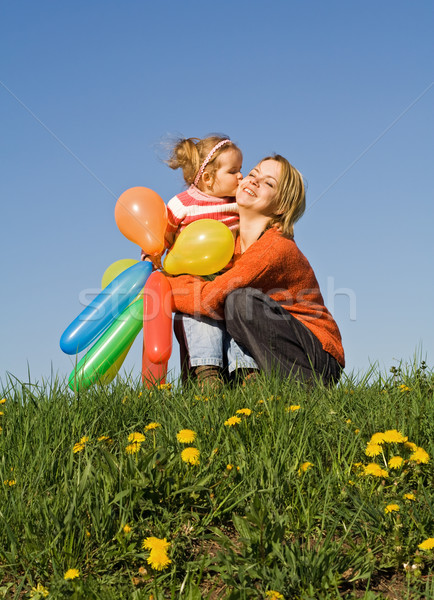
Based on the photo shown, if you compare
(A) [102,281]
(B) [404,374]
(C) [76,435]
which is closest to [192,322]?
(A) [102,281]

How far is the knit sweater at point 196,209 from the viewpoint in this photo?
12.9ft

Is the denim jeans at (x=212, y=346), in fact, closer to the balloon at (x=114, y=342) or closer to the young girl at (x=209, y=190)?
the balloon at (x=114, y=342)

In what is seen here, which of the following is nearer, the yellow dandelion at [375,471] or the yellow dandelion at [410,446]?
the yellow dandelion at [375,471]

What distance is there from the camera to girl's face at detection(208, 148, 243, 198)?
156 inches

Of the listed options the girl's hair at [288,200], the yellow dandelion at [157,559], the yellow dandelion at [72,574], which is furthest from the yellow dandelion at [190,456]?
the girl's hair at [288,200]

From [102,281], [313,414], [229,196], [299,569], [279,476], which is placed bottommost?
[299,569]

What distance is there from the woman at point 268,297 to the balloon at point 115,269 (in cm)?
61

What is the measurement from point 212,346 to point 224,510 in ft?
6.23

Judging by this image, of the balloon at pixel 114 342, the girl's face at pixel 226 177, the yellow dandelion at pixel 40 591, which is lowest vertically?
the yellow dandelion at pixel 40 591

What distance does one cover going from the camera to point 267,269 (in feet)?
11.3

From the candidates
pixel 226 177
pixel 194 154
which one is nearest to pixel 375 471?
pixel 226 177

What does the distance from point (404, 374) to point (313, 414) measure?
3.17ft

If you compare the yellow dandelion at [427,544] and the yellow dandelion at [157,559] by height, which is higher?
the yellow dandelion at [427,544]

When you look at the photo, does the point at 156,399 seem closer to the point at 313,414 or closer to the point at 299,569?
the point at 313,414
